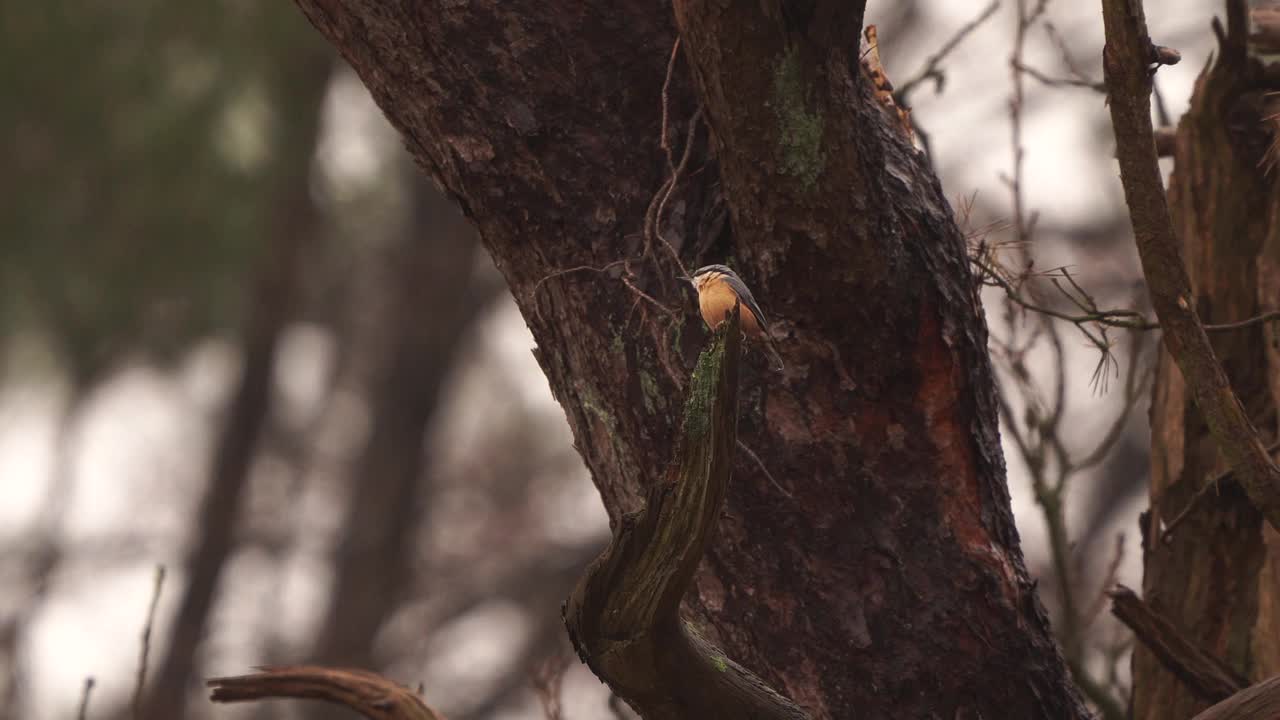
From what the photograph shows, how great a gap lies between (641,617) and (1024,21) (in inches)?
75.2


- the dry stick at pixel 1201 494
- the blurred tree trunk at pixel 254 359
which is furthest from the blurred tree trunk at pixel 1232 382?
the blurred tree trunk at pixel 254 359

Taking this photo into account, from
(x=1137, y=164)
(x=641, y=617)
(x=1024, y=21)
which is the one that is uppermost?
(x=1024, y=21)

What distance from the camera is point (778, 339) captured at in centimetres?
143

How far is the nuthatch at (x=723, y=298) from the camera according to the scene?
130cm

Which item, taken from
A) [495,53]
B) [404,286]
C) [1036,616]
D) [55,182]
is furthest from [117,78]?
[1036,616]

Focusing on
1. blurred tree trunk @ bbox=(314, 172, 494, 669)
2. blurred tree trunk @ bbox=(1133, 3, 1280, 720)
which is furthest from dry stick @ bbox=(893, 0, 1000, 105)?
blurred tree trunk @ bbox=(314, 172, 494, 669)

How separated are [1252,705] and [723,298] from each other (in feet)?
2.22

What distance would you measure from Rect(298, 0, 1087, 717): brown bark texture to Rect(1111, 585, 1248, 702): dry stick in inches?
6.5

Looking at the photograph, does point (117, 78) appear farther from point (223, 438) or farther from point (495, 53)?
point (495, 53)

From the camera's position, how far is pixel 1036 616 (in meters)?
1.49

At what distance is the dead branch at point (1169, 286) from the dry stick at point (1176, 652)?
0.77 feet

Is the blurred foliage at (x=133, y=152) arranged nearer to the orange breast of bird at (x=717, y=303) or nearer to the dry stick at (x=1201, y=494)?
the dry stick at (x=1201, y=494)

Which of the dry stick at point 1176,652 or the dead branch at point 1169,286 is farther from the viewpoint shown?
the dry stick at point 1176,652

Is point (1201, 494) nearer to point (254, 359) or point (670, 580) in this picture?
point (670, 580)
